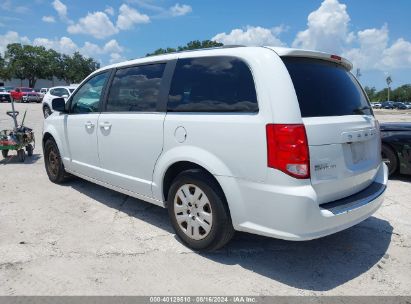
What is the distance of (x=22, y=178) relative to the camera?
6641 mm

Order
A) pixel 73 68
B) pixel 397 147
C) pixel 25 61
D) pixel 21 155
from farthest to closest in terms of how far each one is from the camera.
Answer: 1. pixel 73 68
2. pixel 25 61
3. pixel 21 155
4. pixel 397 147

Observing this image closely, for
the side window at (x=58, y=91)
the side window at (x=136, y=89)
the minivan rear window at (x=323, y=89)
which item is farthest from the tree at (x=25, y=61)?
the minivan rear window at (x=323, y=89)

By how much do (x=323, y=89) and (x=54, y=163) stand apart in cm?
456

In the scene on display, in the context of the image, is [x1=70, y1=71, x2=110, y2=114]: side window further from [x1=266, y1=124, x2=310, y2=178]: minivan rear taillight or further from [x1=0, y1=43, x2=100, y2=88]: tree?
[x1=0, y1=43, x2=100, y2=88]: tree

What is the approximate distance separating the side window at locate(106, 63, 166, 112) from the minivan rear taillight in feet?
5.04

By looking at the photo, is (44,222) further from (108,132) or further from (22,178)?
(22,178)

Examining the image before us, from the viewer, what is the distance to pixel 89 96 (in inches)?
203

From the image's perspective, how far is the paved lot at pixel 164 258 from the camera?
313 centimetres

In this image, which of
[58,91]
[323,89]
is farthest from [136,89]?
[58,91]

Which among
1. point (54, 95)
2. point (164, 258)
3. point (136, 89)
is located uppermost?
point (136, 89)

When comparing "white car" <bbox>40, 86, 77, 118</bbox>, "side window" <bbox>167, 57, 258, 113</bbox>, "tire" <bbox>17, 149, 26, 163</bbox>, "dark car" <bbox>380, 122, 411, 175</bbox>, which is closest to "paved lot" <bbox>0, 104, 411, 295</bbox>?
"side window" <bbox>167, 57, 258, 113</bbox>

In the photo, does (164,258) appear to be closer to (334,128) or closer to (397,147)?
(334,128)

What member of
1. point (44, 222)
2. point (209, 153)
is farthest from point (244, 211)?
point (44, 222)

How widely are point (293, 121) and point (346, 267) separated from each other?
1541 mm
